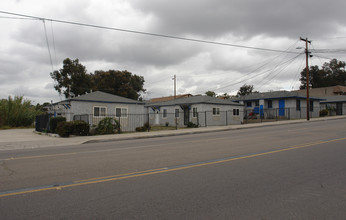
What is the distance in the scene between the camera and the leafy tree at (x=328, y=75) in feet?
249

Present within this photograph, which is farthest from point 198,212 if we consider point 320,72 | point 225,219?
point 320,72

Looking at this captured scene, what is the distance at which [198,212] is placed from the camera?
3818mm

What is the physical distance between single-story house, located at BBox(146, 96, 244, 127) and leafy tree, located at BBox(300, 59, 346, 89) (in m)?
57.0

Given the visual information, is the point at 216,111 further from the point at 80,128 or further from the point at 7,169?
the point at 7,169

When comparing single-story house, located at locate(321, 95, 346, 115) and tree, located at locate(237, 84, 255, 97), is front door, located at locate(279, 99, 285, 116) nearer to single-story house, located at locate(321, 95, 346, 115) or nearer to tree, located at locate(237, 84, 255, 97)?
single-story house, located at locate(321, 95, 346, 115)

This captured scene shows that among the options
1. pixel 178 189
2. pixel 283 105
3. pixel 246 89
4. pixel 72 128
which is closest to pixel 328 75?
pixel 246 89

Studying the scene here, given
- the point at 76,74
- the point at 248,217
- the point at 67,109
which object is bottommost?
the point at 248,217

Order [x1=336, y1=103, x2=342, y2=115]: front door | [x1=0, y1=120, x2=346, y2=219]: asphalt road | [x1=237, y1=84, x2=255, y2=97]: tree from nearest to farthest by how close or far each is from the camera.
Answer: [x1=0, y1=120, x2=346, y2=219]: asphalt road → [x1=336, y1=103, x2=342, y2=115]: front door → [x1=237, y1=84, x2=255, y2=97]: tree

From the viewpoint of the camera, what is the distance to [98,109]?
942 inches

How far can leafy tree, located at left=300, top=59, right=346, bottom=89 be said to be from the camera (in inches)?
2992

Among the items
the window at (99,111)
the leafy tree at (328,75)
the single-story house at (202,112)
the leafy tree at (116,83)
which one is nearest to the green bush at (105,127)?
the window at (99,111)

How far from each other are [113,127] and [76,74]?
31.3m

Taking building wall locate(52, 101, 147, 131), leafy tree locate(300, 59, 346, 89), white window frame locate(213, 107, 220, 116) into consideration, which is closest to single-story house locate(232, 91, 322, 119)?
white window frame locate(213, 107, 220, 116)

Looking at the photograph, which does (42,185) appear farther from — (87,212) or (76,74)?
(76,74)
